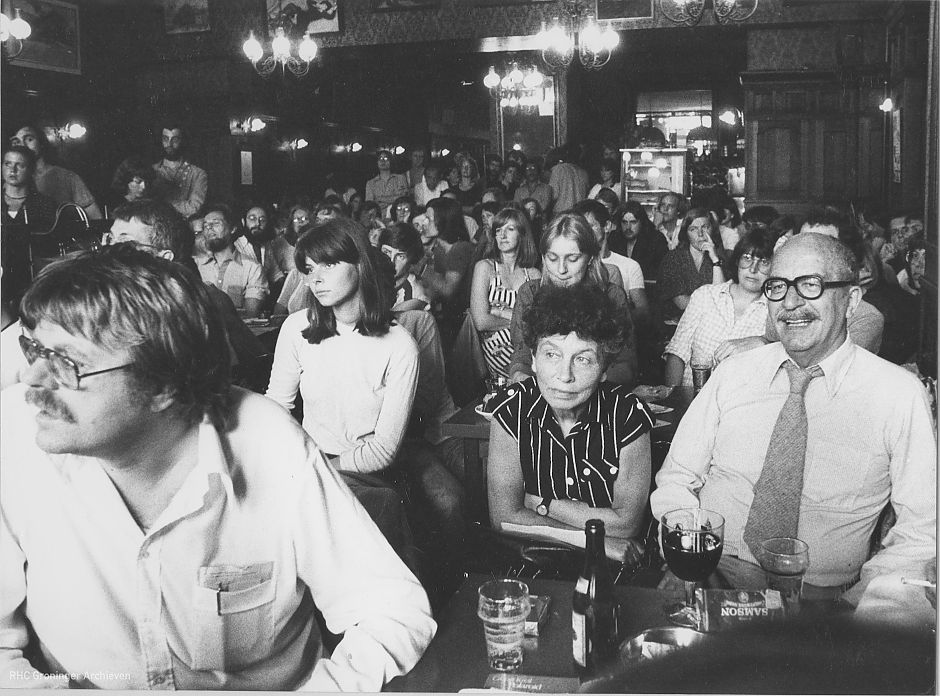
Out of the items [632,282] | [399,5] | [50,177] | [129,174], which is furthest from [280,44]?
[632,282]

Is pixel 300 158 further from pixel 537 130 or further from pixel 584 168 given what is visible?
pixel 537 130

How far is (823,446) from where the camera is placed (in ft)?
7.00

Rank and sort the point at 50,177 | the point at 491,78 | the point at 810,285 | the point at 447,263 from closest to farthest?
1. the point at 810,285
2. the point at 50,177
3. the point at 447,263
4. the point at 491,78

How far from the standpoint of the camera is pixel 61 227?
238 cm

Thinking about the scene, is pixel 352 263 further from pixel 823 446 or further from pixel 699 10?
pixel 699 10

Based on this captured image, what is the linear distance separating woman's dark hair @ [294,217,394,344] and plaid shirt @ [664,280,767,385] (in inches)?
54.8

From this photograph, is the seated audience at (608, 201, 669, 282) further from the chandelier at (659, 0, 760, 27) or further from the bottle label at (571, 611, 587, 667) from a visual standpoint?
the bottle label at (571, 611, 587, 667)

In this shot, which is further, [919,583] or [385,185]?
[385,185]

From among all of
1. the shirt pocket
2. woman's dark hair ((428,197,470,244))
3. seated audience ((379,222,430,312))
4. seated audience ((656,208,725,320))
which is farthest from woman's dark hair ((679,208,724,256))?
the shirt pocket

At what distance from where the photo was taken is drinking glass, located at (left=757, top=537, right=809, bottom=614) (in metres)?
1.57

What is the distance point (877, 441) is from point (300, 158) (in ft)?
12.4

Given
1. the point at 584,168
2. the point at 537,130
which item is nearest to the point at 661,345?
the point at 584,168

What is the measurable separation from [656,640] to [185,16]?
2.26 metres

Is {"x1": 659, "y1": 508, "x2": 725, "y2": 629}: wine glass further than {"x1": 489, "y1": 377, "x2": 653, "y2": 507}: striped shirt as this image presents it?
No
